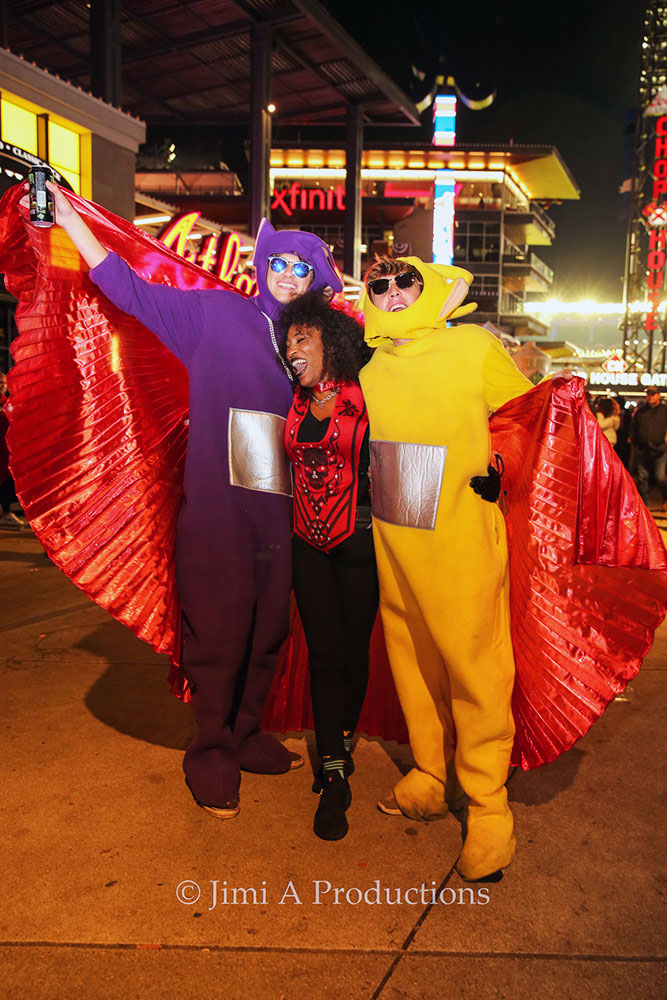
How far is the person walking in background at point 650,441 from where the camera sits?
10992 mm

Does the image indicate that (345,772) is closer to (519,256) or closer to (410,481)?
(410,481)

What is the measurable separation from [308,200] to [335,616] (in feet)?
144

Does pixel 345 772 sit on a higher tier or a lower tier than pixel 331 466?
lower

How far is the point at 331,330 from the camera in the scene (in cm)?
259

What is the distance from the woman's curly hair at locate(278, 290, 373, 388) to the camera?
258 cm

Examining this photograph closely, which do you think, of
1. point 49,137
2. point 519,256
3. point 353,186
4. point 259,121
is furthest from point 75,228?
point 519,256

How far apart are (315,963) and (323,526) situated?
126cm

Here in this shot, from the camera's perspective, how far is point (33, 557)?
7586mm

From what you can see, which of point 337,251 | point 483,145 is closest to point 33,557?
point 337,251

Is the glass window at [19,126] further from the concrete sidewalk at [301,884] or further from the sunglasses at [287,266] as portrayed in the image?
the concrete sidewalk at [301,884]

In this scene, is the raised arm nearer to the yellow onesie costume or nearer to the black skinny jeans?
the yellow onesie costume

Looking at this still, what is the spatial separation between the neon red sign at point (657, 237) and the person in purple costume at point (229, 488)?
35.3 meters

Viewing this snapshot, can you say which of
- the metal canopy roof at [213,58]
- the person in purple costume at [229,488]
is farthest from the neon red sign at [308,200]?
the person in purple costume at [229,488]

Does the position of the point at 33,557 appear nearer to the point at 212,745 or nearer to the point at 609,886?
the point at 212,745
